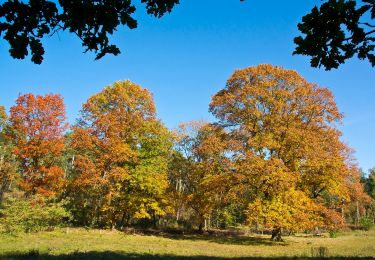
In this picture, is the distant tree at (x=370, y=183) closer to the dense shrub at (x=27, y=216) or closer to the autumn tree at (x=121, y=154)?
the autumn tree at (x=121, y=154)

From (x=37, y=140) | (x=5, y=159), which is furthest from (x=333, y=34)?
(x=5, y=159)

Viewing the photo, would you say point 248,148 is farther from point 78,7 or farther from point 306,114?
point 78,7

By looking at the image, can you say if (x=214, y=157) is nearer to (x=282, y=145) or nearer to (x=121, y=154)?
(x=282, y=145)

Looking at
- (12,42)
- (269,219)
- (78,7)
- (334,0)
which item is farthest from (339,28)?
(269,219)

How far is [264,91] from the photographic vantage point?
3142 centimetres

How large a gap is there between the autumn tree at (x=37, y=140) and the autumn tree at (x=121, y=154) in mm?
2876

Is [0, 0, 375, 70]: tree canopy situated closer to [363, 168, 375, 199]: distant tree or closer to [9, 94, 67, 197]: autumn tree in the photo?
[9, 94, 67, 197]: autumn tree

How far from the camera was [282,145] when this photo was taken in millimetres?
30125

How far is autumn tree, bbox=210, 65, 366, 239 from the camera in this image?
1090 inches

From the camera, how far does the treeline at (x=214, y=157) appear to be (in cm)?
2842

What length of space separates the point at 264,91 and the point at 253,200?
9.92 metres

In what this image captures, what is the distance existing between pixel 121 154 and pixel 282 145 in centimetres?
1700

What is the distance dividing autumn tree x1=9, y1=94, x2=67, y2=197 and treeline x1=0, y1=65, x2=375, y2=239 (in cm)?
11

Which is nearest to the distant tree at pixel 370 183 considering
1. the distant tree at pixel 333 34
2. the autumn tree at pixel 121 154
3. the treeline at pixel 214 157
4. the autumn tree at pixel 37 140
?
the treeline at pixel 214 157
